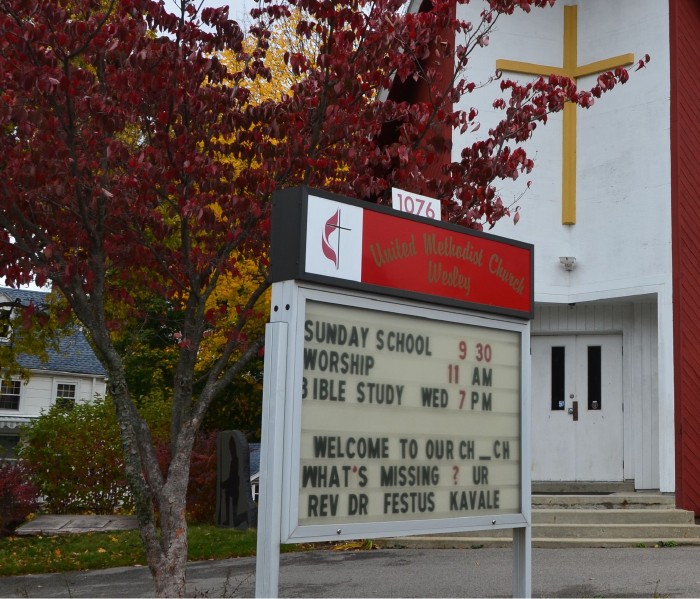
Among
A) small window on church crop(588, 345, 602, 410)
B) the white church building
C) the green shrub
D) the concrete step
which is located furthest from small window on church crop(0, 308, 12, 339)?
small window on church crop(588, 345, 602, 410)

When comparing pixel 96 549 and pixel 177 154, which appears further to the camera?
pixel 96 549

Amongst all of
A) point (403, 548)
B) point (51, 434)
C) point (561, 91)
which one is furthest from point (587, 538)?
point (51, 434)

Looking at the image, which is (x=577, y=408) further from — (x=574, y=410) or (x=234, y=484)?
(x=234, y=484)

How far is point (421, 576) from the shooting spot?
9.71 meters

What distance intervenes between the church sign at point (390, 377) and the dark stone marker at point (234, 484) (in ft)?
29.9

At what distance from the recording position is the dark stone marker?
14.9m

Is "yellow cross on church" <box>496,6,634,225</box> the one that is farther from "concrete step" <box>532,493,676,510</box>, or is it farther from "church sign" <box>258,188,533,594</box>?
"church sign" <box>258,188,533,594</box>

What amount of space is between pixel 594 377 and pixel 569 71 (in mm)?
4912

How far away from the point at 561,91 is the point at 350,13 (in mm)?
2574

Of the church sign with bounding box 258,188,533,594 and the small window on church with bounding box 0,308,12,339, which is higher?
the small window on church with bounding box 0,308,12,339

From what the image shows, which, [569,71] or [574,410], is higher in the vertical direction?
[569,71]

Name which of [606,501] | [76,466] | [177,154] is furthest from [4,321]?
[606,501]

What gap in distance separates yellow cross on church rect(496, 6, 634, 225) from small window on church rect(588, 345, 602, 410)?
2.09 m

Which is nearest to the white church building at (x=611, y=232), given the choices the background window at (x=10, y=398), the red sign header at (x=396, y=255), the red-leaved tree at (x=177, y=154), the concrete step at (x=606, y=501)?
the concrete step at (x=606, y=501)
